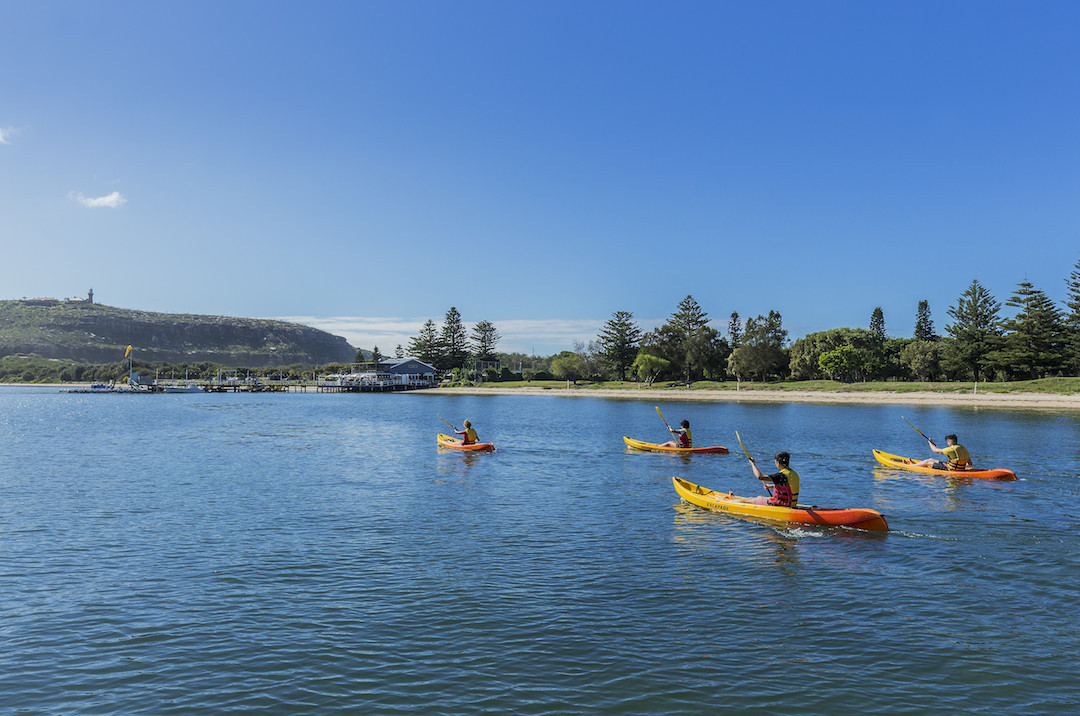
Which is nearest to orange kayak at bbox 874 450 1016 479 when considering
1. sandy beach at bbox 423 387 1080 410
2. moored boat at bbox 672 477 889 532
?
moored boat at bbox 672 477 889 532

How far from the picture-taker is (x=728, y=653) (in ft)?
32.7

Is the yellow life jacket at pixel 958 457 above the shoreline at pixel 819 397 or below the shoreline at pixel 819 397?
below

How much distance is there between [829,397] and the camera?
90.8 m

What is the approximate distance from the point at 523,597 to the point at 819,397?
87.9m

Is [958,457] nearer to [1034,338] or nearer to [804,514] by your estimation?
[804,514]

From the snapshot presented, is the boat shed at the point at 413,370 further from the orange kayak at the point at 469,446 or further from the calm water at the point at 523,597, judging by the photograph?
the calm water at the point at 523,597

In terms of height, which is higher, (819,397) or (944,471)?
(819,397)

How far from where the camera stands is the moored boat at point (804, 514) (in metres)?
17.2

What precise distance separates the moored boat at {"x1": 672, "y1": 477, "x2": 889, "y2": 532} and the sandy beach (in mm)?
67231

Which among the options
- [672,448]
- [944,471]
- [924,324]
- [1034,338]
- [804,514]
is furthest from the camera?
[924,324]

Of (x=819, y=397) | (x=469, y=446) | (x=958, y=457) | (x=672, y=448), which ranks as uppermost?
(x=819, y=397)

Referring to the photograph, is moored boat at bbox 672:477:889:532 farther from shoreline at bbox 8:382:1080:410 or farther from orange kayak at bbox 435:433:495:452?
shoreline at bbox 8:382:1080:410

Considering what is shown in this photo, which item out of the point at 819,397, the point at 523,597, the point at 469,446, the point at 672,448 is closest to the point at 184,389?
the point at 819,397

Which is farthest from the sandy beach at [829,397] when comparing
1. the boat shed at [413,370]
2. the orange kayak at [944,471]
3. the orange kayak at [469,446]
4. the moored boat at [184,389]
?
the moored boat at [184,389]
